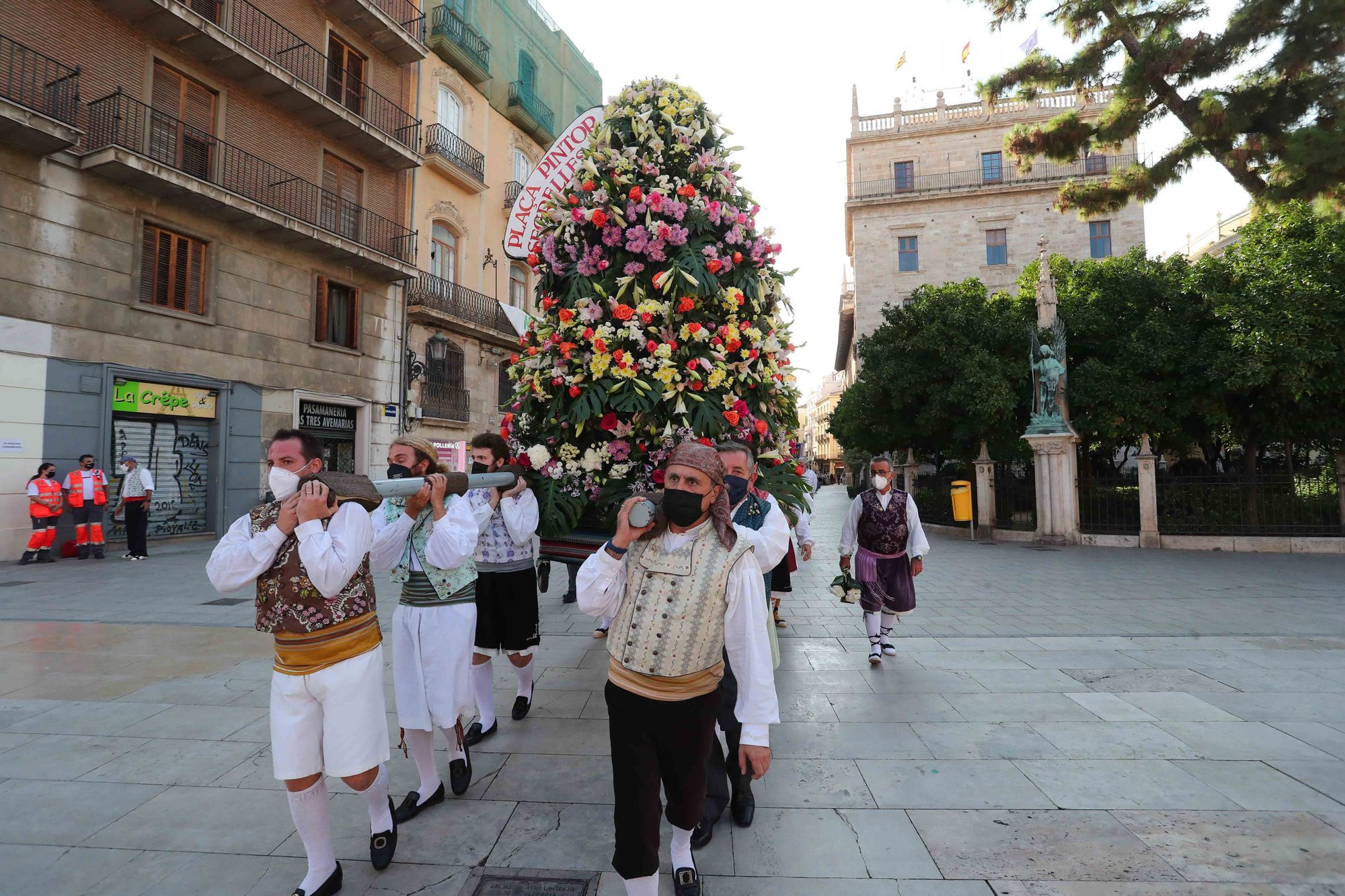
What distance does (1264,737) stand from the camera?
4.21 m

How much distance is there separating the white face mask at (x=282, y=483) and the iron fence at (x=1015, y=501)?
1756 centimetres

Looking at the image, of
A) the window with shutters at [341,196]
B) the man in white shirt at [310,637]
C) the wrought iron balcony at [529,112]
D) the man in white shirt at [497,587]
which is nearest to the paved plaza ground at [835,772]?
the man in white shirt at [497,587]

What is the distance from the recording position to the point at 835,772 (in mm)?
3789

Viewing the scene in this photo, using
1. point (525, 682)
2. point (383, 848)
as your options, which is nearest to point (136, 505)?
point (525, 682)

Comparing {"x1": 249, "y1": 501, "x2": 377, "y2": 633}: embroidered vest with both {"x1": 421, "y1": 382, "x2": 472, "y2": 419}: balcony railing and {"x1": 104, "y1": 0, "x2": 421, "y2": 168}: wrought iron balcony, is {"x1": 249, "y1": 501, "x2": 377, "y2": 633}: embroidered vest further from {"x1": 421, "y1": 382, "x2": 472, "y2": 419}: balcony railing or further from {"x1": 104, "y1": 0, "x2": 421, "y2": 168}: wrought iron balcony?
{"x1": 421, "y1": 382, "x2": 472, "y2": 419}: balcony railing

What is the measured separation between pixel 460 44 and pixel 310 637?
22.3 meters

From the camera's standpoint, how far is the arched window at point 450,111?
67.4ft

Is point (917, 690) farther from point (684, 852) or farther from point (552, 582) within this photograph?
point (552, 582)

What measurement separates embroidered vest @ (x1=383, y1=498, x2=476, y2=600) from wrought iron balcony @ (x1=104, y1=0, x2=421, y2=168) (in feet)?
47.2

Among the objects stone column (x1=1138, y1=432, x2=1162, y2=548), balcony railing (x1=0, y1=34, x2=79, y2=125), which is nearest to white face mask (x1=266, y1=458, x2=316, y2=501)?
balcony railing (x1=0, y1=34, x2=79, y2=125)

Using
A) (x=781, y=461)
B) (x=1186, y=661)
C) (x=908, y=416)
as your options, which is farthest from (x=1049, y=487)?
(x=781, y=461)

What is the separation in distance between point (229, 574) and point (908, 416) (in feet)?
66.1

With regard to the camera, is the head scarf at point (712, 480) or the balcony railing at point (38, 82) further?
the balcony railing at point (38, 82)

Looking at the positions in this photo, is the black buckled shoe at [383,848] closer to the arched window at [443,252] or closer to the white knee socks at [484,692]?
the white knee socks at [484,692]
